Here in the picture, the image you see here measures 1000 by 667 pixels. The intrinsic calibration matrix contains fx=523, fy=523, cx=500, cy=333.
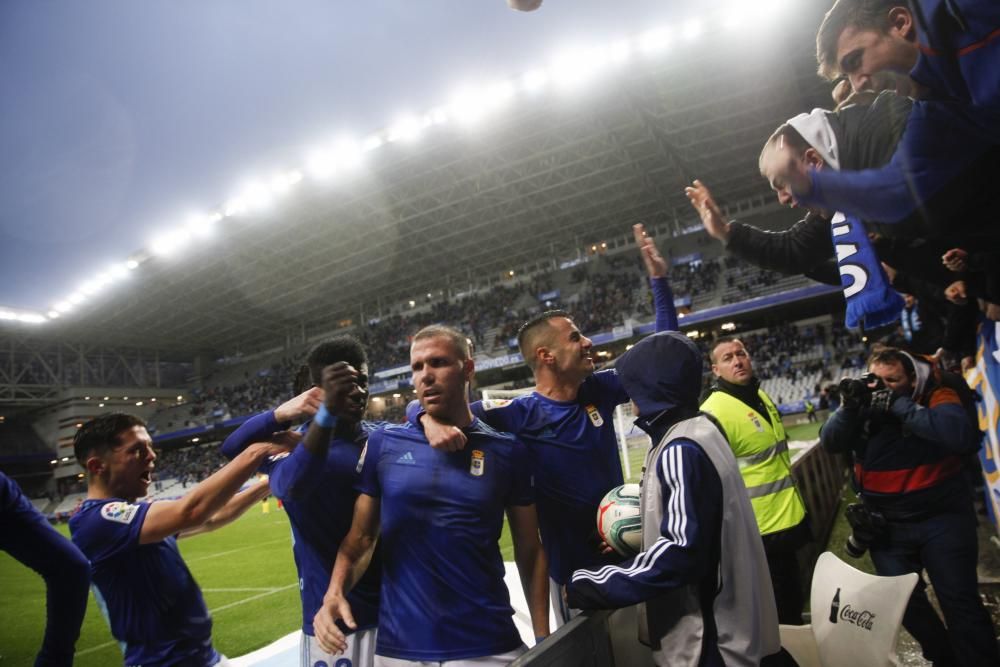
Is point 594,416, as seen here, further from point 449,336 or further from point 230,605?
point 230,605

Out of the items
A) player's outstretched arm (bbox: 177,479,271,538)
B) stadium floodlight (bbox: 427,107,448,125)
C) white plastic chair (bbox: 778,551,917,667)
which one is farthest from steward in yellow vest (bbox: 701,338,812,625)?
stadium floodlight (bbox: 427,107,448,125)

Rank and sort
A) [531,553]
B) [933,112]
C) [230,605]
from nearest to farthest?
[933,112] < [531,553] < [230,605]

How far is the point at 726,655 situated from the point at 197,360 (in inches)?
2076

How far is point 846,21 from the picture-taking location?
4.40 ft

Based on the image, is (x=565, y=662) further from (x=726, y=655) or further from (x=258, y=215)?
(x=258, y=215)

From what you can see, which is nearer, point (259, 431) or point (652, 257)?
point (259, 431)

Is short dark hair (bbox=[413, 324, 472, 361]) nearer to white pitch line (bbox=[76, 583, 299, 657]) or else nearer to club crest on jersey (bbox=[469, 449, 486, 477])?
club crest on jersey (bbox=[469, 449, 486, 477])

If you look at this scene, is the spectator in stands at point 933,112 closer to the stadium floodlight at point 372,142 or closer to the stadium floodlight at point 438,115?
the stadium floodlight at point 438,115

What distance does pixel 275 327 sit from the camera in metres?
42.1

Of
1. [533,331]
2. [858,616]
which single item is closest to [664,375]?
[858,616]

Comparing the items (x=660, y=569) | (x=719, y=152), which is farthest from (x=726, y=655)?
(x=719, y=152)

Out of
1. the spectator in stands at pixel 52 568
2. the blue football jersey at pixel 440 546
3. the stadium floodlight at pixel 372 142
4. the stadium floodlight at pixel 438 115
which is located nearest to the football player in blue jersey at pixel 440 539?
the blue football jersey at pixel 440 546

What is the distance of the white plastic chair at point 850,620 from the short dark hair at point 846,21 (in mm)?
1817

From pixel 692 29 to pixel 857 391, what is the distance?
58.2ft
